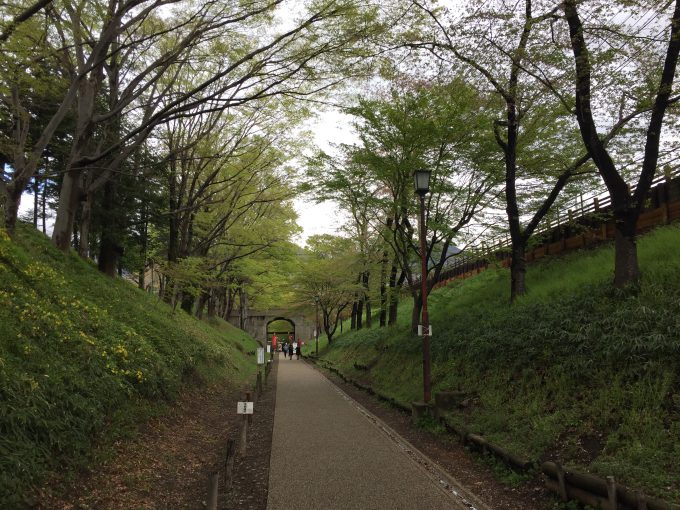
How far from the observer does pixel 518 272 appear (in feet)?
37.8

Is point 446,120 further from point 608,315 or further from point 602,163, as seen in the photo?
point 608,315

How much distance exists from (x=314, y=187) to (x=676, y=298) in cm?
980

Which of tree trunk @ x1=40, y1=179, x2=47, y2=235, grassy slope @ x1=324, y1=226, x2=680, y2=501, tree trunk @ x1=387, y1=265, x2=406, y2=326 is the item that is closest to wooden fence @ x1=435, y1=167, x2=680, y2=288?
grassy slope @ x1=324, y1=226, x2=680, y2=501

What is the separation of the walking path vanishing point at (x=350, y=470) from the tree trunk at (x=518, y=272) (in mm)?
4845

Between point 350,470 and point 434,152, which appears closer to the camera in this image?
point 350,470

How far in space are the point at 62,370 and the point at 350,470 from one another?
381 cm

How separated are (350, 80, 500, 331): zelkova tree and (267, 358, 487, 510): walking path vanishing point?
6.01m

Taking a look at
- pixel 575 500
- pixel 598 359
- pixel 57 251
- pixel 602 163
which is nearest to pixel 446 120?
pixel 602 163

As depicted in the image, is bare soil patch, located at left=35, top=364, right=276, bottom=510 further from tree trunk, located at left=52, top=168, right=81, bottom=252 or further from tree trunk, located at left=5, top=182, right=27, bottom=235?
tree trunk, located at left=52, top=168, right=81, bottom=252

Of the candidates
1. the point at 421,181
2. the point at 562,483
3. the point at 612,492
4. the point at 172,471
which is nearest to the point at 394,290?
the point at 421,181

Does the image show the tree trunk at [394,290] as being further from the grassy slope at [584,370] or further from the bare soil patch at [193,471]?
the bare soil patch at [193,471]

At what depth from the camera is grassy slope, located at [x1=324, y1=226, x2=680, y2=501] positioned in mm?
4785

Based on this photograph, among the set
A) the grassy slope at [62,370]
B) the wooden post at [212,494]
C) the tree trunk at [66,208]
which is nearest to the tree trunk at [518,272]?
the grassy slope at [62,370]

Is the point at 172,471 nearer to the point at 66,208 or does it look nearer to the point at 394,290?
the point at 66,208
